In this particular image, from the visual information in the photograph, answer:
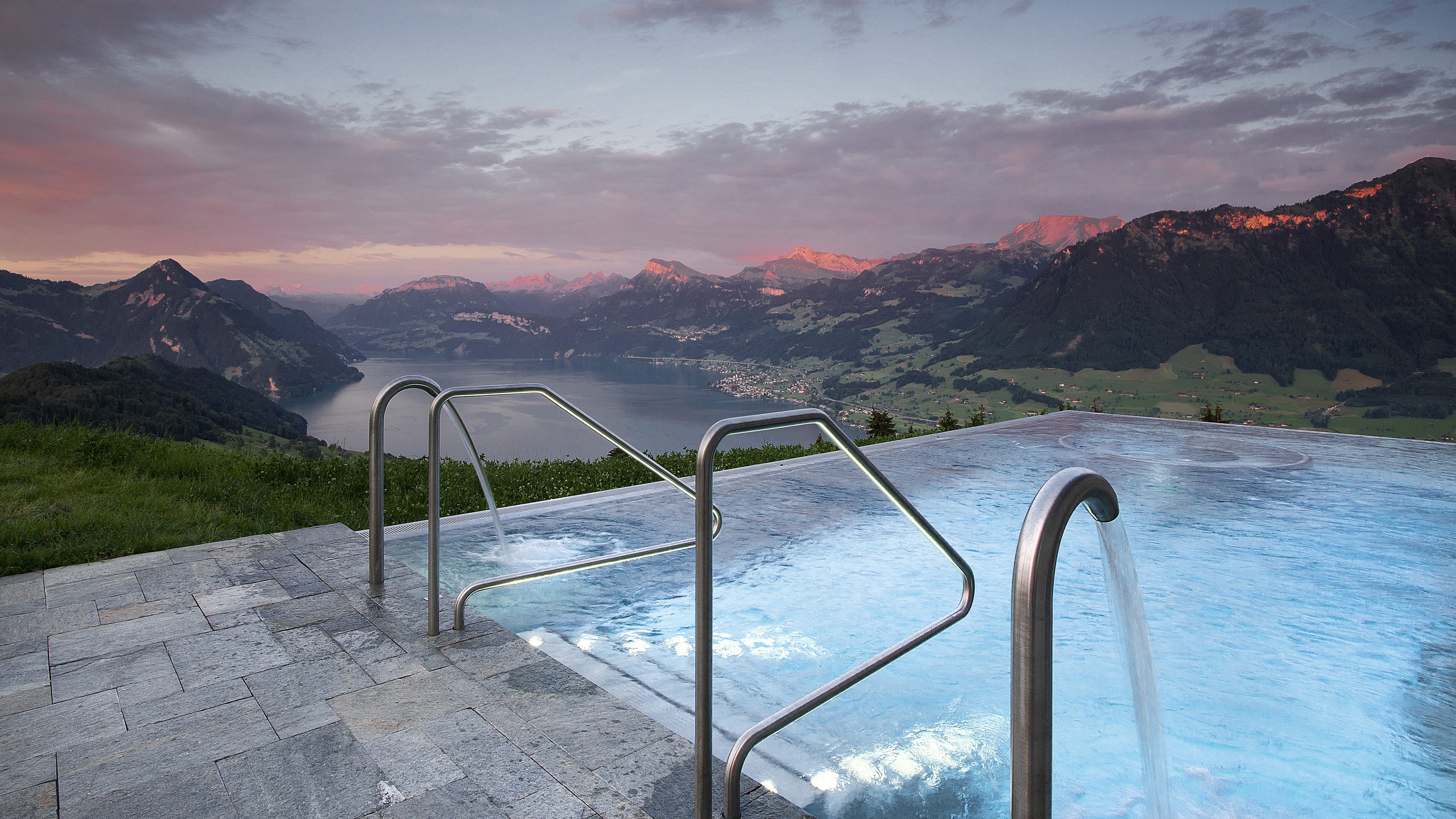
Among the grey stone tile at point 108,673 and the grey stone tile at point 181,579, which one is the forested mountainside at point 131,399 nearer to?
the grey stone tile at point 181,579

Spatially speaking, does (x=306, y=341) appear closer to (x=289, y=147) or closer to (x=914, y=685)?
(x=289, y=147)

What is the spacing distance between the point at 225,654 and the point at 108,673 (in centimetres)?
37

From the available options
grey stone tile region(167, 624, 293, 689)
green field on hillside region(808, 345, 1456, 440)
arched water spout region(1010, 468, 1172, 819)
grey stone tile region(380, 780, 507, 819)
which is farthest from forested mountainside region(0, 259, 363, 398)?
arched water spout region(1010, 468, 1172, 819)

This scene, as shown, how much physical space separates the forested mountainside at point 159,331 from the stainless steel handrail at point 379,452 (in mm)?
72645

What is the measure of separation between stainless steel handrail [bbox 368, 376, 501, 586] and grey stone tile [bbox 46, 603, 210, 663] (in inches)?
27.5

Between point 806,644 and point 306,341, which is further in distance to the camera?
point 306,341

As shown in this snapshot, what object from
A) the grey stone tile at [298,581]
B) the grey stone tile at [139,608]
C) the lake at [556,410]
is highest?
the grey stone tile at [298,581]

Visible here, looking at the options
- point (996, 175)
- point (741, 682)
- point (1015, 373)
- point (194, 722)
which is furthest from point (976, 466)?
point (996, 175)

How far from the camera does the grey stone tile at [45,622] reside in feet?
9.58

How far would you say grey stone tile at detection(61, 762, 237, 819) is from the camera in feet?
5.95

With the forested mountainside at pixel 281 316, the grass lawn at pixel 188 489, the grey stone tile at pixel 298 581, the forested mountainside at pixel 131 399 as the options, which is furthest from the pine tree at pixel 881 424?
the forested mountainside at pixel 281 316

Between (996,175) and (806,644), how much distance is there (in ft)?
320

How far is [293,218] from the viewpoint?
84.2m

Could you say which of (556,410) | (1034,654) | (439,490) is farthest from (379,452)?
(556,410)
